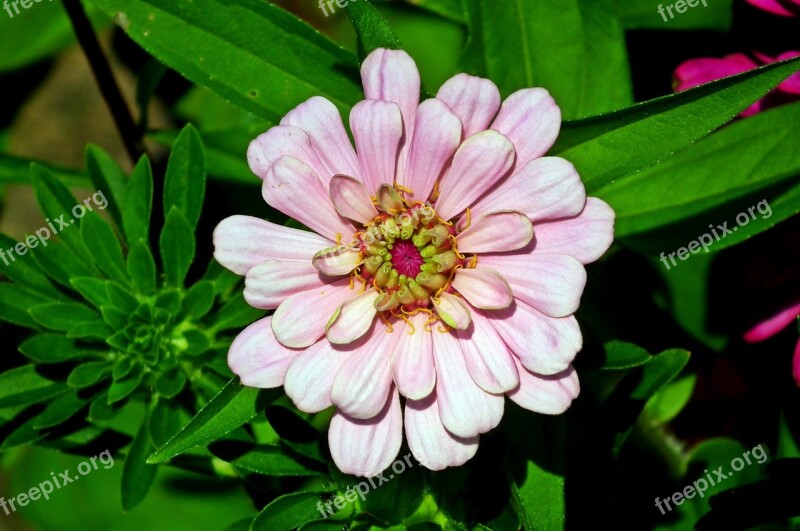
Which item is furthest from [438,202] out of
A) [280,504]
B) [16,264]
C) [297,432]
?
[16,264]

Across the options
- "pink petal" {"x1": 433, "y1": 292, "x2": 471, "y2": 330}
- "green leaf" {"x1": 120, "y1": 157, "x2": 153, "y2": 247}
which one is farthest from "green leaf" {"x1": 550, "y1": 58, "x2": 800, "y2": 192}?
"green leaf" {"x1": 120, "y1": 157, "x2": 153, "y2": 247}

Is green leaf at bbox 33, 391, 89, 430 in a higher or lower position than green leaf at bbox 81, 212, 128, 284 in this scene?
lower

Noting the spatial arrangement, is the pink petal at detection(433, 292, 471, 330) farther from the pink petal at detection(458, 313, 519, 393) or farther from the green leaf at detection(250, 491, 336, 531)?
the green leaf at detection(250, 491, 336, 531)

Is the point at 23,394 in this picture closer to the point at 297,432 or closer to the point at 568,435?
the point at 297,432

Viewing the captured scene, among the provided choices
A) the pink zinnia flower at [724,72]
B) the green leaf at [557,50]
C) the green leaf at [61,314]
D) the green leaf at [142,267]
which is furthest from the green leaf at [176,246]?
the pink zinnia flower at [724,72]

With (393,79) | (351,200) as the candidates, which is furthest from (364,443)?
(393,79)

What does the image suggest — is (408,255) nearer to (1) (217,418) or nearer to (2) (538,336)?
(2) (538,336)
